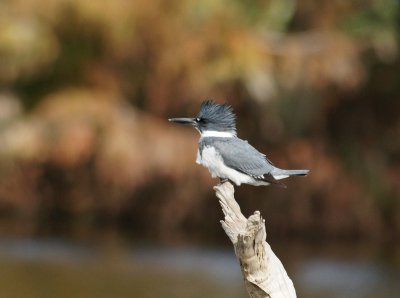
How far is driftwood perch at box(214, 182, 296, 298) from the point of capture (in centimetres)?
387

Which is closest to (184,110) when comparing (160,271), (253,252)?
(160,271)

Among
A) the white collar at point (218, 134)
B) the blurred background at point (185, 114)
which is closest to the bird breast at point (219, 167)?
the white collar at point (218, 134)

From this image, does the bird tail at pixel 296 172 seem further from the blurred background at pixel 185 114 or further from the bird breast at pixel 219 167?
the blurred background at pixel 185 114

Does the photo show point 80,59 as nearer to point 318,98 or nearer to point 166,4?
point 166,4

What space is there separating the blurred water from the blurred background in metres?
0.59

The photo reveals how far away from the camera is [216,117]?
169 inches

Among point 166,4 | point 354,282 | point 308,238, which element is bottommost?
point 354,282

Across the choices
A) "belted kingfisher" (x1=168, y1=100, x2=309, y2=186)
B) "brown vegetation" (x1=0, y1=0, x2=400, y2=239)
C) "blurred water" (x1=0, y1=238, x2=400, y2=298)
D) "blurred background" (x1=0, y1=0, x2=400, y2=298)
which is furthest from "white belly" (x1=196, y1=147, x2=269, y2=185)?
"brown vegetation" (x1=0, y1=0, x2=400, y2=239)

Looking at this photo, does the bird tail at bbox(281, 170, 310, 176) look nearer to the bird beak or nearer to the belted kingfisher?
the belted kingfisher

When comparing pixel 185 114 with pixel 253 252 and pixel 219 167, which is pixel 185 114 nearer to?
pixel 219 167

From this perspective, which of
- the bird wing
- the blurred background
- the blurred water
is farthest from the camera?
the blurred background

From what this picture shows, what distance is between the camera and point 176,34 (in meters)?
14.7

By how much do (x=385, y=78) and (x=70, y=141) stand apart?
4.32 m

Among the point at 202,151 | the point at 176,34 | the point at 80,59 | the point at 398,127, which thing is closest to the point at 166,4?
the point at 176,34
